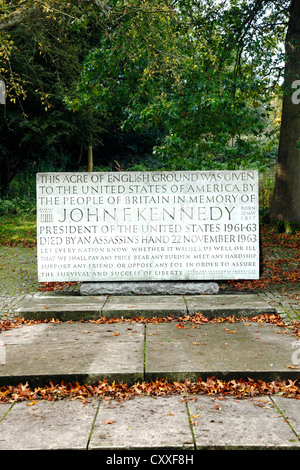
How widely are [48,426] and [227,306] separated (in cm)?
349

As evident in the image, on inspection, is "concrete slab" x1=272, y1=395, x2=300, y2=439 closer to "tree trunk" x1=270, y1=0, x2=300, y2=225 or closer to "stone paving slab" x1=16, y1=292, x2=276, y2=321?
"stone paving slab" x1=16, y1=292, x2=276, y2=321

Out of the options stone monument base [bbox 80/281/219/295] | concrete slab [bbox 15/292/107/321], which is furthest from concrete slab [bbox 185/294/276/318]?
concrete slab [bbox 15/292/107/321]

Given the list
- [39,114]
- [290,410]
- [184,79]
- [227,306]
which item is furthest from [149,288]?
[39,114]

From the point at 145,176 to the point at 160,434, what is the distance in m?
4.58

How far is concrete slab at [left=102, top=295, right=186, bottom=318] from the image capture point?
21.0 feet

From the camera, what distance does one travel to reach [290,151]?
13992 mm

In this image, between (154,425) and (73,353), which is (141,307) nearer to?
(73,353)

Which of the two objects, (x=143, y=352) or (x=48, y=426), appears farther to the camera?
(x=143, y=352)

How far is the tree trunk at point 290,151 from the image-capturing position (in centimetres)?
1338

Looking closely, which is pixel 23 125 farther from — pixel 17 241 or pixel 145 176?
pixel 145 176

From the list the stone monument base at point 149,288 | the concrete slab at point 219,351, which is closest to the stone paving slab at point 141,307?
the stone monument base at point 149,288

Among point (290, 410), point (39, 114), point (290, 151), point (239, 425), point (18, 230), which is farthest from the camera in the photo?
point (39, 114)

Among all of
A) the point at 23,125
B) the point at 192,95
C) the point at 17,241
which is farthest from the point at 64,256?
the point at 23,125

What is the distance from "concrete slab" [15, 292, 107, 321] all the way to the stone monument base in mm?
284
